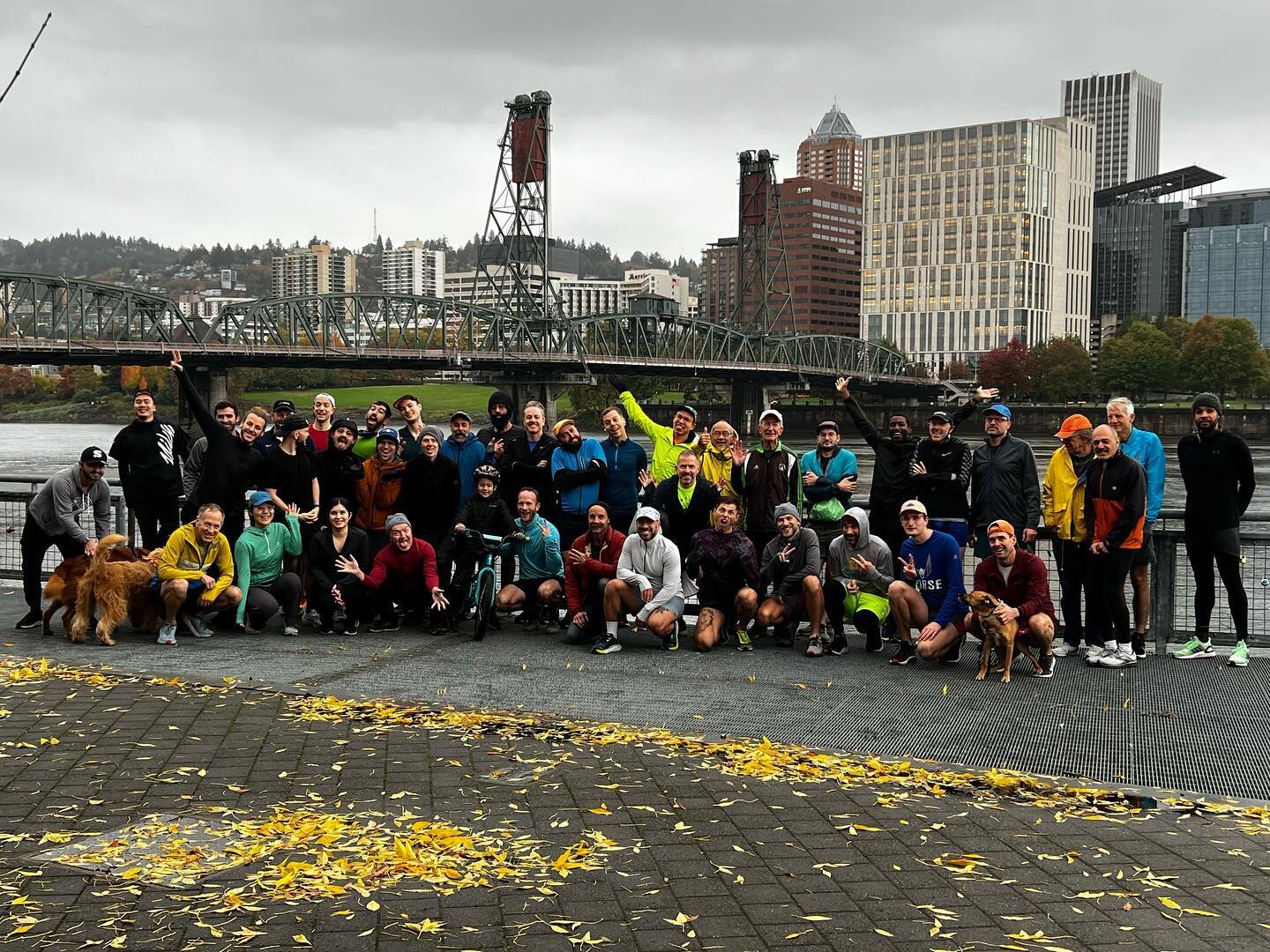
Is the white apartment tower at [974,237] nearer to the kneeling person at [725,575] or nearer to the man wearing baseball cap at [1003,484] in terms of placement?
the man wearing baseball cap at [1003,484]

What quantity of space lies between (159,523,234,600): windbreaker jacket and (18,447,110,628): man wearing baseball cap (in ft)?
2.59

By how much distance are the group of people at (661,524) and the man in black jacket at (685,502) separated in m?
0.02

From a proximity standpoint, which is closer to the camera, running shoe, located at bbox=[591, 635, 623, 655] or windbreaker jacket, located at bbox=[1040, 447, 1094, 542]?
windbreaker jacket, located at bbox=[1040, 447, 1094, 542]

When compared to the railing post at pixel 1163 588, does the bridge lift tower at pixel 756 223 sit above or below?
above

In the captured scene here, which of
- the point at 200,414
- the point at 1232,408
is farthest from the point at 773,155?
the point at 200,414

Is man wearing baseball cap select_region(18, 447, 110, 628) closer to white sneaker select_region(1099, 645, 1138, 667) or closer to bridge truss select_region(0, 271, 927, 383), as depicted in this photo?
white sneaker select_region(1099, 645, 1138, 667)

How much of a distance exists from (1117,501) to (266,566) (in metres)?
7.37

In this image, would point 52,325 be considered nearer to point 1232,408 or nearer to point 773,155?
point 773,155

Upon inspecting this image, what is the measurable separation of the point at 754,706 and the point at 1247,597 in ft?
13.9

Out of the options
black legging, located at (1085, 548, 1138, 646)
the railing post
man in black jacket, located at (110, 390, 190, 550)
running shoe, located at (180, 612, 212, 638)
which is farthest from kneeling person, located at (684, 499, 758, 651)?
man in black jacket, located at (110, 390, 190, 550)

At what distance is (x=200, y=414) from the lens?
1190 cm

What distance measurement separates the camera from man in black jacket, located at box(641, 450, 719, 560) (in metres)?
11.3

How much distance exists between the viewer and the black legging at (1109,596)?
31.5ft

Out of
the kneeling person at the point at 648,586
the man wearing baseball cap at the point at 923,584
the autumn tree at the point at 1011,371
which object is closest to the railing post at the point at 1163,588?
the man wearing baseball cap at the point at 923,584
